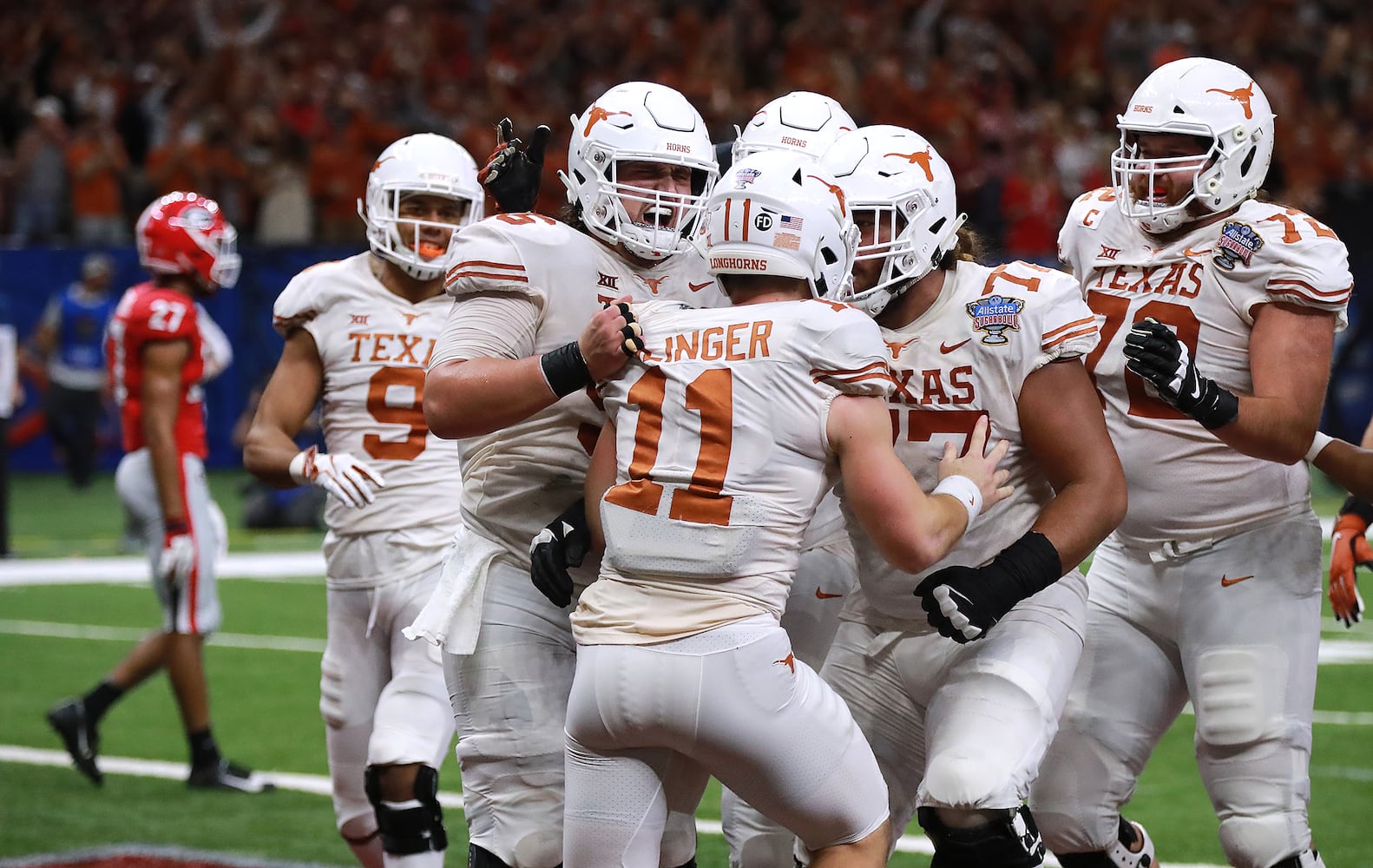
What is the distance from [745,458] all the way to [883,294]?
0.67 metres

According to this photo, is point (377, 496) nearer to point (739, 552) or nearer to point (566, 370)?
point (566, 370)

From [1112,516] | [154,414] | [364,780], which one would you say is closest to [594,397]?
[1112,516]

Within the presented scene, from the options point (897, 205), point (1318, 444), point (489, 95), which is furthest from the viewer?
point (489, 95)

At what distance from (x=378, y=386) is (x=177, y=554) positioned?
6.15 ft

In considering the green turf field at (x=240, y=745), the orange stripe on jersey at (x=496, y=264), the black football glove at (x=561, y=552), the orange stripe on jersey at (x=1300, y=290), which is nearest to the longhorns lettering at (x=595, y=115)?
the orange stripe on jersey at (x=496, y=264)

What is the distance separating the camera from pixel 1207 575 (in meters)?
3.98

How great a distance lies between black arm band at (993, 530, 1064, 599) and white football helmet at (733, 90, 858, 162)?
1.28 m

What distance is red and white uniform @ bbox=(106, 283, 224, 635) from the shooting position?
634 centimetres

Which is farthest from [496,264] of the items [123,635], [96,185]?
[96,185]

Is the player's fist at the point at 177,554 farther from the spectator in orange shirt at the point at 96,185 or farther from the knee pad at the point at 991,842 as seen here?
the spectator in orange shirt at the point at 96,185

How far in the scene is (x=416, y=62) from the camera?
16.3 meters

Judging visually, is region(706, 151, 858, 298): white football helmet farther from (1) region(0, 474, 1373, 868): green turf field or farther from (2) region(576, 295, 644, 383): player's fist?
(1) region(0, 474, 1373, 868): green turf field

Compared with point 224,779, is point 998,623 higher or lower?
higher

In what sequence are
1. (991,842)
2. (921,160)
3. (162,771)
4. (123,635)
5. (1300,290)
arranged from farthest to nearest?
(123,635), (162,771), (1300,290), (921,160), (991,842)
